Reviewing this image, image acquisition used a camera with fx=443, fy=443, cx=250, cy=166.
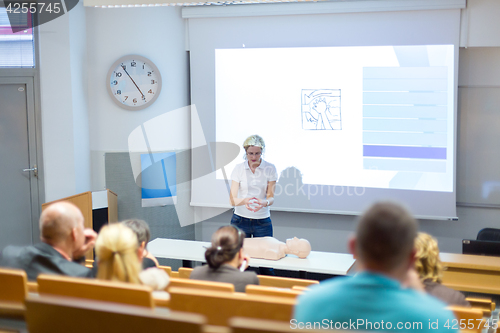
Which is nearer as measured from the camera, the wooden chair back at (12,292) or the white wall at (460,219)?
the wooden chair back at (12,292)

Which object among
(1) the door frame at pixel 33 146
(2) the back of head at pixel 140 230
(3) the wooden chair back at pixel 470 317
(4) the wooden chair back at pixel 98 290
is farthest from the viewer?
(1) the door frame at pixel 33 146

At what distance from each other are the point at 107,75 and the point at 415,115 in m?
3.45

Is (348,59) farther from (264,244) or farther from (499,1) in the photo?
(264,244)

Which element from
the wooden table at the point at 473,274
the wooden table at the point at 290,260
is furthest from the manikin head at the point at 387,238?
the wooden table at the point at 473,274

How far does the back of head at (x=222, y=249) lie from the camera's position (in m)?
2.35

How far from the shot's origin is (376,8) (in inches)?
181

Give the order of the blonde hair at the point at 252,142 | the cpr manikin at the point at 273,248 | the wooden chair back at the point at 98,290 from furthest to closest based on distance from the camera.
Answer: the blonde hair at the point at 252,142, the cpr manikin at the point at 273,248, the wooden chair back at the point at 98,290

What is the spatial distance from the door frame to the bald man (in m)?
2.95

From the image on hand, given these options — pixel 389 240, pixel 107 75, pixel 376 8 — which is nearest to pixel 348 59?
pixel 376 8

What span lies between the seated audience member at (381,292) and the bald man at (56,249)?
130 cm

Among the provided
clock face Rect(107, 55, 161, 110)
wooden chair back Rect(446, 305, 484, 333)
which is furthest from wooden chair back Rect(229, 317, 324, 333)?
clock face Rect(107, 55, 161, 110)

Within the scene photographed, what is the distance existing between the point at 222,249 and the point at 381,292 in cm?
124

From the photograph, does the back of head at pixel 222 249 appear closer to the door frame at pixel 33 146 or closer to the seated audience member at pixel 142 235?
the seated audience member at pixel 142 235

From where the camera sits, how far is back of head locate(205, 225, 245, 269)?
2352mm
